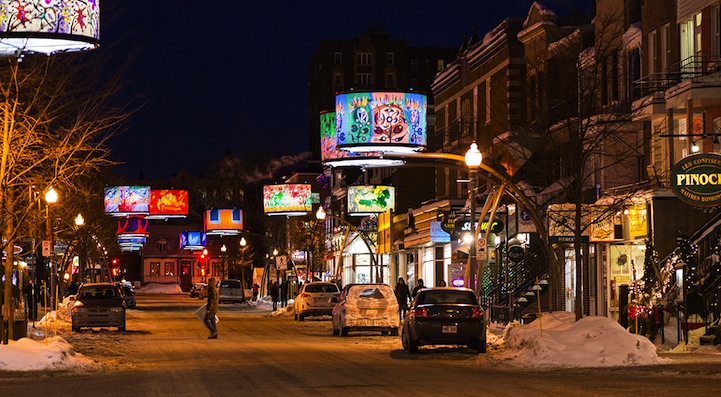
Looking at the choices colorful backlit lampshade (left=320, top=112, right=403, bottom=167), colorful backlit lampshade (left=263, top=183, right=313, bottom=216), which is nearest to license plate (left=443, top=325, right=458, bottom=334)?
colorful backlit lampshade (left=320, top=112, right=403, bottom=167)

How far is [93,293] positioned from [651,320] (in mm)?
20865

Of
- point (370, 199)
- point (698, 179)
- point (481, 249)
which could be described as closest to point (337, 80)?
point (370, 199)

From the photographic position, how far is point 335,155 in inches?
2058

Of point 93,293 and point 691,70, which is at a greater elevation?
point 691,70

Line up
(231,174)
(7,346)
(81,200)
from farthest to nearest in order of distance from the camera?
(231,174), (81,200), (7,346)

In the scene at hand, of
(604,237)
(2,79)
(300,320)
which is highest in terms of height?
(2,79)

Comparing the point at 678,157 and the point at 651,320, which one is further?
the point at 678,157

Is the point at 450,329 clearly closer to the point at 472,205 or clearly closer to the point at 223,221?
the point at 472,205

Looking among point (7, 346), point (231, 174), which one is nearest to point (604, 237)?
point (7, 346)

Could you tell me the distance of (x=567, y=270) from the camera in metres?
49.8

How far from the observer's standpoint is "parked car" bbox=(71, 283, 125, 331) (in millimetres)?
42812

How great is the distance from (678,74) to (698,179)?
622cm

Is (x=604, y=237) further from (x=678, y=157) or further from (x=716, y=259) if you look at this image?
(x=716, y=259)

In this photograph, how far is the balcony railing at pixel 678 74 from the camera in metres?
35.2
